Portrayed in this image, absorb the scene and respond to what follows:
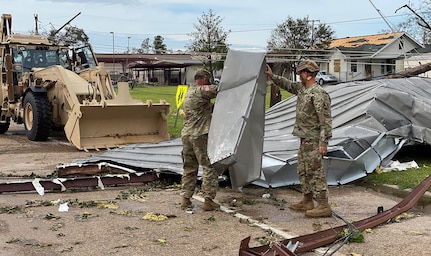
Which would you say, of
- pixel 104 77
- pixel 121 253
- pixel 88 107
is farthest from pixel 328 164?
pixel 104 77

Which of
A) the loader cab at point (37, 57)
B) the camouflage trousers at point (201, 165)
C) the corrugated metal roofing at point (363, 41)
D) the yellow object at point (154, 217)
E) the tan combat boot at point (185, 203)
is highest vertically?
the corrugated metal roofing at point (363, 41)

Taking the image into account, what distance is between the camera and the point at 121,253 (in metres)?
4.91

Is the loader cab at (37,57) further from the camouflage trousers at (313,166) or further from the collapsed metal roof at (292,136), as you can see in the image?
the camouflage trousers at (313,166)

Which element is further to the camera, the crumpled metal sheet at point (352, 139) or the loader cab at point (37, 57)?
the loader cab at point (37, 57)

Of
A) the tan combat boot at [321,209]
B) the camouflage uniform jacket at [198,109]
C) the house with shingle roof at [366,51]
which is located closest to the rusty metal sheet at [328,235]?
the tan combat boot at [321,209]

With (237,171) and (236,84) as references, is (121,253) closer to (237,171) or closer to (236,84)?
(237,171)

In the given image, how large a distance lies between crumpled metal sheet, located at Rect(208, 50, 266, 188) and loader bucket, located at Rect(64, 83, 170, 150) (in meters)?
5.65

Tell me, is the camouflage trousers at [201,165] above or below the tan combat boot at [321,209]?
above

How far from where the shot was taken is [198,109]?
6480 mm

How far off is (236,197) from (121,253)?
2559mm

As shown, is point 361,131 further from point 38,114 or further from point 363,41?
point 363,41

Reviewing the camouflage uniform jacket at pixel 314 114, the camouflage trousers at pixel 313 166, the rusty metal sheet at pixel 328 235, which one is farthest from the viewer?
the camouflage trousers at pixel 313 166

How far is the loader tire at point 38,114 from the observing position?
1230cm

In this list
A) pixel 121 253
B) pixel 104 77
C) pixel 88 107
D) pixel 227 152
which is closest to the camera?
pixel 121 253
